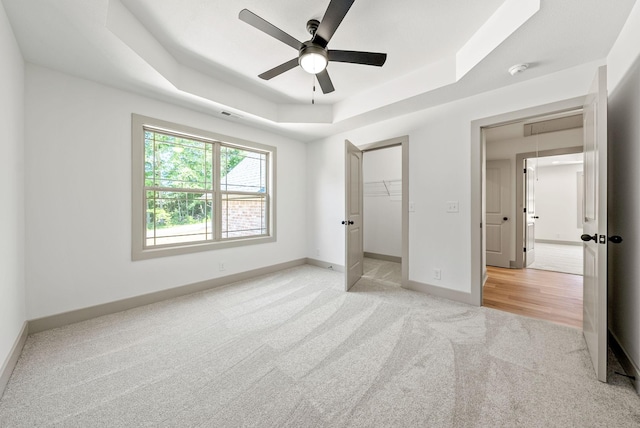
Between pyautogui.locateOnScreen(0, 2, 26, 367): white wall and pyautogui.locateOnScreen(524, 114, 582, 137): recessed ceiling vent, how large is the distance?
5714 mm

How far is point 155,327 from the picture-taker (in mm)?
2348

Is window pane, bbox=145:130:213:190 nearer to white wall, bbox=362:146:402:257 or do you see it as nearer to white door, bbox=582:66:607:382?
white wall, bbox=362:146:402:257

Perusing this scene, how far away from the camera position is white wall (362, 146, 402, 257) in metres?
5.23

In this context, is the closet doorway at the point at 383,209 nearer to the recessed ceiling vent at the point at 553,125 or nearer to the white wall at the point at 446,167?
the white wall at the point at 446,167

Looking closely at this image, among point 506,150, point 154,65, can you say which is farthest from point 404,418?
point 506,150

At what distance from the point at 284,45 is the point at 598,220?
2909 mm

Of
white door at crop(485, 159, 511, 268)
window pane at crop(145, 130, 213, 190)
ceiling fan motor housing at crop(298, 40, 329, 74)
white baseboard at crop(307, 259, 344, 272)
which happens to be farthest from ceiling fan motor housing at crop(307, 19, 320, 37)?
white door at crop(485, 159, 511, 268)

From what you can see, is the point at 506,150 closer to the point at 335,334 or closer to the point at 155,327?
the point at 335,334

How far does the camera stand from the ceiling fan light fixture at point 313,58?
6.35ft

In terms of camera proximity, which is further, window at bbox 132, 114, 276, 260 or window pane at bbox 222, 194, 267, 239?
window pane at bbox 222, 194, 267, 239

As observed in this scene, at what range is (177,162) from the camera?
332 cm

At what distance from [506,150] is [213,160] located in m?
5.26

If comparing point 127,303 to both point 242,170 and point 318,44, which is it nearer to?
point 242,170

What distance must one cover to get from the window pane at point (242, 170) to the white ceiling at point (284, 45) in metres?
0.82
